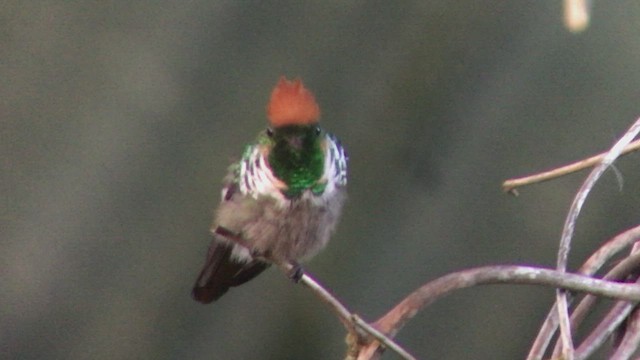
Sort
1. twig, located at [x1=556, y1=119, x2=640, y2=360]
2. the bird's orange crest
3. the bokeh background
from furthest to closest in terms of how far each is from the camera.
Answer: the bokeh background
the bird's orange crest
twig, located at [x1=556, y1=119, x2=640, y2=360]

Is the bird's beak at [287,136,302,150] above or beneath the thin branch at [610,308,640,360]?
above

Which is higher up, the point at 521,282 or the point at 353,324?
the point at 521,282

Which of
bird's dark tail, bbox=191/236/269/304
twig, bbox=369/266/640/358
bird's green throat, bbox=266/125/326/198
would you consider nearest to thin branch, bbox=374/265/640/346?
twig, bbox=369/266/640/358

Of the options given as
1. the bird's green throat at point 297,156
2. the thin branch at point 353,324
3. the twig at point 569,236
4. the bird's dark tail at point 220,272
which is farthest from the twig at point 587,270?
the bird's dark tail at point 220,272

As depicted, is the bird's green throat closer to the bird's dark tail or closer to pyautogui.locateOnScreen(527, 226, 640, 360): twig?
the bird's dark tail

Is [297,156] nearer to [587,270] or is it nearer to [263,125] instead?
[263,125]

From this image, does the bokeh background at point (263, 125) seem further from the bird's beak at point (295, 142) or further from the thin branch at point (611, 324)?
the thin branch at point (611, 324)

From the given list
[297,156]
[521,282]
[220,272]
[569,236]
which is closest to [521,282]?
[521,282]
